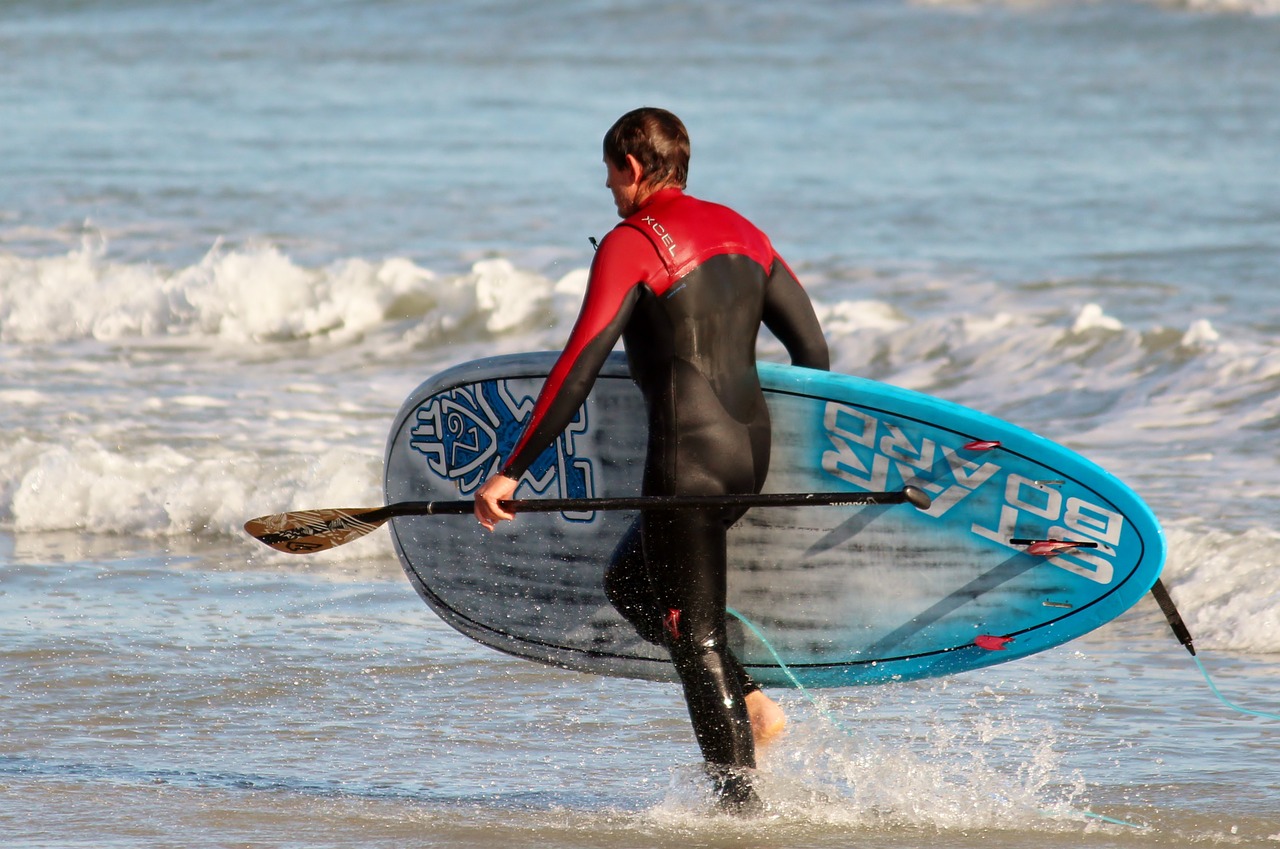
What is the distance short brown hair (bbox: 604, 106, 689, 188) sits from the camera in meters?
3.41

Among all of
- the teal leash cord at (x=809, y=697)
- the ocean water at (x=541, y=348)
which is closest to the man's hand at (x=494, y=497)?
the teal leash cord at (x=809, y=697)

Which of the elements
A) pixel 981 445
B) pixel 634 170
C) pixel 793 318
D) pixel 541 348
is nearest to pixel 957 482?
pixel 981 445

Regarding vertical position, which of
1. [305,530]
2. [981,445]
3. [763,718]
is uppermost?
[981,445]

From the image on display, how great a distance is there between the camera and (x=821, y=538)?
4102 mm

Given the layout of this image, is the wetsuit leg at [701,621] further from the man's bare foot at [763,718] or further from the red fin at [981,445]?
the red fin at [981,445]

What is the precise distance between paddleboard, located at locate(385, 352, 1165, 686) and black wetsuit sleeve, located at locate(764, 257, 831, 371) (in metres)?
0.05

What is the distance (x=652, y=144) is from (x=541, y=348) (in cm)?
733

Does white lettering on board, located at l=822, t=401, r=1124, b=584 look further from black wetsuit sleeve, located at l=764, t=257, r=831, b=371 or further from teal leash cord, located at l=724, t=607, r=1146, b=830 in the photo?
teal leash cord, located at l=724, t=607, r=1146, b=830

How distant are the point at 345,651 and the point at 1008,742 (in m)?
2.16

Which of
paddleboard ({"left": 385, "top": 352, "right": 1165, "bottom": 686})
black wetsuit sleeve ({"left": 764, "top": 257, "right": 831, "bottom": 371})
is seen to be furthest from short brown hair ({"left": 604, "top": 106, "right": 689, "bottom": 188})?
paddleboard ({"left": 385, "top": 352, "right": 1165, "bottom": 686})

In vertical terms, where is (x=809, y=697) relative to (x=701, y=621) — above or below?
below

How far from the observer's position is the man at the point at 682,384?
3385 mm

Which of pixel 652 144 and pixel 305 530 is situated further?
pixel 305 530

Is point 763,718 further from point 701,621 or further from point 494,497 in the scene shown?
point 494,497
